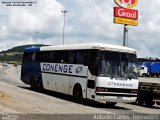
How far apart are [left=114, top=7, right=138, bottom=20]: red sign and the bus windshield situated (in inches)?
905

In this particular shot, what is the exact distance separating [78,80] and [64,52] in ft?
9.29

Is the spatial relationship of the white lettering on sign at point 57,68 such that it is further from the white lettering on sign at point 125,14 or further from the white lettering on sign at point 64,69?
the white lettering on sign at point 125,14

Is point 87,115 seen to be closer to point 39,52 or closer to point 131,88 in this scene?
point 131,88

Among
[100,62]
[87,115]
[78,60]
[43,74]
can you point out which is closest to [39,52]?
[43,74]

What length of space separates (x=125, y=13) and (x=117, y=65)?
2430 centimetres

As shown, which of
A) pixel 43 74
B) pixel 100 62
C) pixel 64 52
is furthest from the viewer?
pixel 43 74

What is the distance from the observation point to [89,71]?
805 inches

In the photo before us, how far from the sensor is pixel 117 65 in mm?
20062

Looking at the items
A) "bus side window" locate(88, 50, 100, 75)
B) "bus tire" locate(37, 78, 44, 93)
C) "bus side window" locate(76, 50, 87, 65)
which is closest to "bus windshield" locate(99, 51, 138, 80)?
"bus side window" locate(88, 50, 100, 75)

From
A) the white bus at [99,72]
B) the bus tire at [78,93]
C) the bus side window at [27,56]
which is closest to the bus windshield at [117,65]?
the white bus at [99,72]

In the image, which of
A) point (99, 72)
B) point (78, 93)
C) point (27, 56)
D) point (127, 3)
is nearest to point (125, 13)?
point (127, 3)

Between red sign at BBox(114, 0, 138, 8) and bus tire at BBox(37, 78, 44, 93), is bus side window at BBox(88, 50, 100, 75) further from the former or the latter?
red sign at BBox(114, 0, 138, 8)

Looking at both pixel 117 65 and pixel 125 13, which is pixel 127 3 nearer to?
pixel 125 13

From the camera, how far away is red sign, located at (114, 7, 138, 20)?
43.2m
